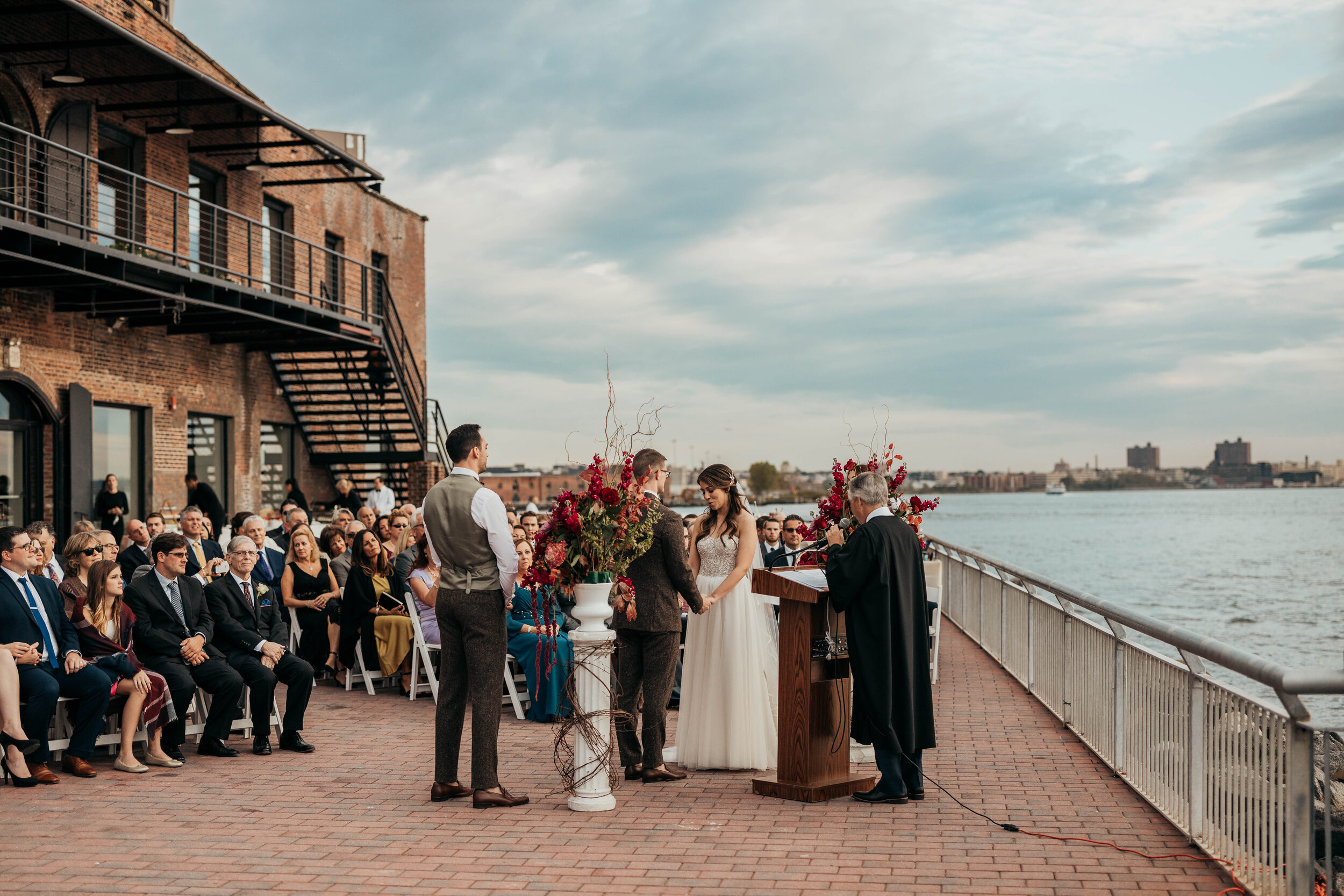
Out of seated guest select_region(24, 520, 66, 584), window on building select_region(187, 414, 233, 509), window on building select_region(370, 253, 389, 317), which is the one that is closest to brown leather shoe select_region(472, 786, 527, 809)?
seated guest select_region(24, 520, 66, 584)

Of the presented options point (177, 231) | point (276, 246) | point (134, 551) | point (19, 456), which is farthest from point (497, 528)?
point (276, 246)

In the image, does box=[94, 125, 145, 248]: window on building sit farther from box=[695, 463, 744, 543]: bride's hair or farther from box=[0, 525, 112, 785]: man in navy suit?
box=[695, 463, 744, 543]: bride's hair

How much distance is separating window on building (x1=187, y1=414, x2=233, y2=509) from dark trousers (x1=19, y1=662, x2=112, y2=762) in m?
13.1

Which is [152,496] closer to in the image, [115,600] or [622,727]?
[115,600]

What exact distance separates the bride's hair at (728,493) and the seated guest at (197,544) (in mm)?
5131

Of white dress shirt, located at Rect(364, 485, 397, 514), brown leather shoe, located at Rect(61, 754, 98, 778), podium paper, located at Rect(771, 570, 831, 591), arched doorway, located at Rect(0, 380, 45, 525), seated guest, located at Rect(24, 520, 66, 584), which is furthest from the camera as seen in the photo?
white dress shirt, located at Rect(364, 485, 397, 514)

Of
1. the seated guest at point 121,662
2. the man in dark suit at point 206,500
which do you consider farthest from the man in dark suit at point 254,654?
the man in dark suit at point 206,500

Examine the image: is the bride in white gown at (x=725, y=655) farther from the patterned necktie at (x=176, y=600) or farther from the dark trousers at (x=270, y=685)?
the patterned necktie at (x=176, y=600)

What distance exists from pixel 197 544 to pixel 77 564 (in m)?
2.81

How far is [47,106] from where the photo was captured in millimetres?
15852

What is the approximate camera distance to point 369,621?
1042 cm

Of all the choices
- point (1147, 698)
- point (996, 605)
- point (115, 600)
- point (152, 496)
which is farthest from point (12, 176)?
point (1147, 698)

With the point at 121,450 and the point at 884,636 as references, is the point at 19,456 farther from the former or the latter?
the point at 884,636

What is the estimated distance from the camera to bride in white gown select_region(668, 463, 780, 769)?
7.34 metres
